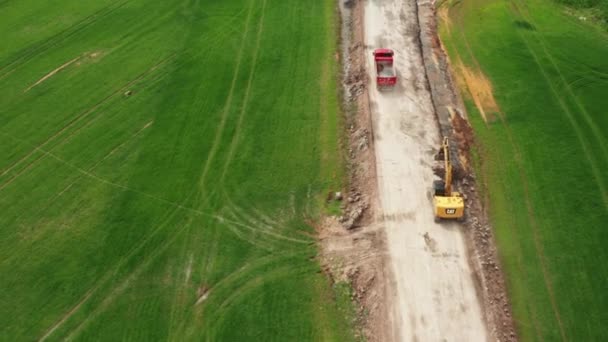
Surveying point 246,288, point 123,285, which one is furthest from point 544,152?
point 123,285

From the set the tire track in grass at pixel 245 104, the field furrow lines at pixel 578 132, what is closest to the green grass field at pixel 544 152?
the field furrow lines at pixel 578 132

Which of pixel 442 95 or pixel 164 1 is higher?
pixel 164 1

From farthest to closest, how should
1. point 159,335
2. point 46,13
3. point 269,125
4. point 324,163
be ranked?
1. point 46,13
2. point 269,125
3. point 324,163
4. point 159,335

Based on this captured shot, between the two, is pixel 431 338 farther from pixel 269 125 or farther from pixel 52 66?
pixel 52 66

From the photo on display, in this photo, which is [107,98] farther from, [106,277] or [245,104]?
[106,277]

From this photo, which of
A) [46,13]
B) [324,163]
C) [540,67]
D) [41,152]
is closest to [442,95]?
[540,67]

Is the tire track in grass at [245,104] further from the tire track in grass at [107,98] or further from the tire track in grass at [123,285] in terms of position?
the tire track in grass at [123,285]
